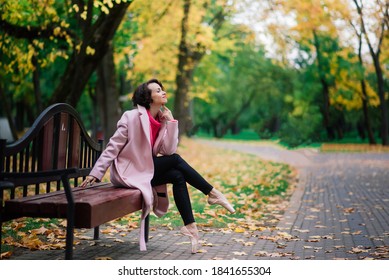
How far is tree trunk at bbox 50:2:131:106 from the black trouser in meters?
6.67

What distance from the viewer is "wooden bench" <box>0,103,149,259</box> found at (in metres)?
4.35

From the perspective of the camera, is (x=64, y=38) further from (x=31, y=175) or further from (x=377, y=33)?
(x=377, y=33)

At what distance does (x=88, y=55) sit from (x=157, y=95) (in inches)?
283

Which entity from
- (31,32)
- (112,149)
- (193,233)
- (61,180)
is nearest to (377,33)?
(31,32)

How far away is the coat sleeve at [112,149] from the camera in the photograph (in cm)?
520

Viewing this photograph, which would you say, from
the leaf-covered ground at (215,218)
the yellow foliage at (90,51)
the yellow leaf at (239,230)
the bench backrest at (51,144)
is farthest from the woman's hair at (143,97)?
the yellow foliage at (90,51)

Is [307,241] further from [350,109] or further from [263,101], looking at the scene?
[263,101]

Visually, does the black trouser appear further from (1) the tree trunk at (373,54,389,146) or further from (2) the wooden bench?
(1) the tree trunk at (373,54,389,146)

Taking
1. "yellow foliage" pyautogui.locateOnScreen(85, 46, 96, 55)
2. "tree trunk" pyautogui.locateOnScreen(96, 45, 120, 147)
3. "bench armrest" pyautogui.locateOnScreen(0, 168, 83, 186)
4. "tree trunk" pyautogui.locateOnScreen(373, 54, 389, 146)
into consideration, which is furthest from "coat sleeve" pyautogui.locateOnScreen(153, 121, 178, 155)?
"tree trunk" pyautogui.locateOnScreen(373, 54, 389, 146)

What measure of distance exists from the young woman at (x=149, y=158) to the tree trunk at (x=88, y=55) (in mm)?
6418

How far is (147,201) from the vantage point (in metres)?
5.39

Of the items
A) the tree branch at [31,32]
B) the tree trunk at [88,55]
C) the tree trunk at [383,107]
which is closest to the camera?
the tree trunk at [88,55]

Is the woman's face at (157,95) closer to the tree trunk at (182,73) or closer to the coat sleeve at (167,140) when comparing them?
the coat sleeve at (167,140)
